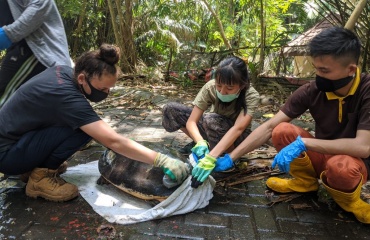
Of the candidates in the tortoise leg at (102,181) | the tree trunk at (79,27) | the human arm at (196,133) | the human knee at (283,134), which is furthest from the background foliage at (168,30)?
the tortoise leg at (102,181)

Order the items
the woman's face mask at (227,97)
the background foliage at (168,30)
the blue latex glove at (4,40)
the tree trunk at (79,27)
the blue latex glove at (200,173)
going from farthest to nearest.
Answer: the tree trunk at (79,27)
the background foliage at (168,30)
the woman's face mask at (227,97)
the blue latex glove at (4,40)
the blue latex glove at (200,173)

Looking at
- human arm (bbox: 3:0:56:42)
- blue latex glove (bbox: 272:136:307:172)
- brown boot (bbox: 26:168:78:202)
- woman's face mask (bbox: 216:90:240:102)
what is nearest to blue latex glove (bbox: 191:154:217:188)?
blue latex glove (bbox: 272:136:307:172)

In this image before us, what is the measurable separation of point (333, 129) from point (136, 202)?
144 cm

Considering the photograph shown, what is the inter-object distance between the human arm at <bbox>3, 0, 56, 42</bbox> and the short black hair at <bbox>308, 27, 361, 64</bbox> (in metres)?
1.98

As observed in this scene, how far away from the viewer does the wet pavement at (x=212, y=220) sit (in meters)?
1.80

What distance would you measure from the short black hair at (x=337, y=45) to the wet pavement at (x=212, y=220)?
1010mm

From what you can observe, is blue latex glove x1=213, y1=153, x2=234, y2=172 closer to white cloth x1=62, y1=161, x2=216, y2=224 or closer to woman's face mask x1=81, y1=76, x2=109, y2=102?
white cloth x1=62, y1=161, x2=216, y2=224

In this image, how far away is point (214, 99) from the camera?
271 cm

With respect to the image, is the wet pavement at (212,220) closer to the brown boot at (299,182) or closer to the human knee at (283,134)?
the brown boot at (299,182)

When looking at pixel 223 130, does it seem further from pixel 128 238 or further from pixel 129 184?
pixel 128 238

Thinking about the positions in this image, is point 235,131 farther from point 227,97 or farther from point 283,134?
point 283,134

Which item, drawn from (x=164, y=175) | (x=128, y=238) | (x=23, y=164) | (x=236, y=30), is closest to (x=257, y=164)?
(x=164, y=175)

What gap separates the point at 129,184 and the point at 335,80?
1494 millimetres

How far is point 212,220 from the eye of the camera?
198 centimetres
